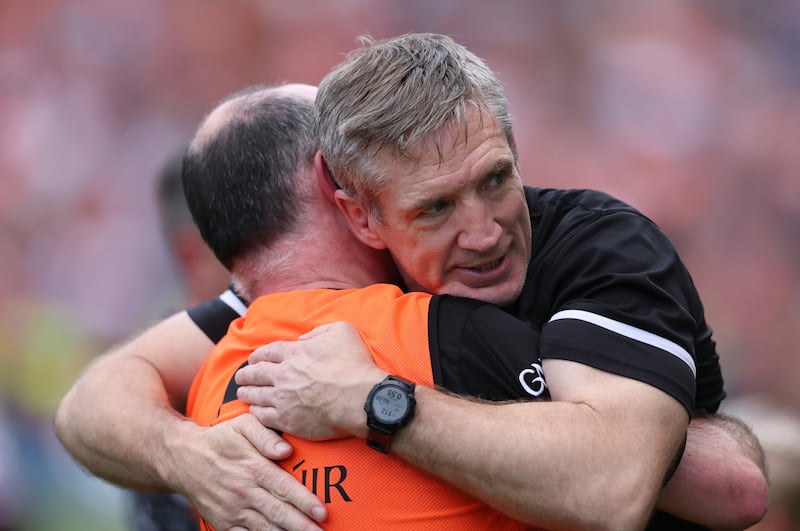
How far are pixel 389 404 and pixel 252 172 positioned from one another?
95cm

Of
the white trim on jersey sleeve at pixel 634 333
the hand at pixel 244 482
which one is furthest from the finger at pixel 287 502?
the white trim on jersey sleeve at pixel 634 333

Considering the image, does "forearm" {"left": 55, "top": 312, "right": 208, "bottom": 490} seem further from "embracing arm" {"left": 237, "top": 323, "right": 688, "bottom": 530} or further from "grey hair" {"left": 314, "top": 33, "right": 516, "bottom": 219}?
"grey hair" {"left": 314, "top": 33, "right": 516, "bottom": 219}

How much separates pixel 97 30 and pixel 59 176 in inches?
42.9

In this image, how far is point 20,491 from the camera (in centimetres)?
655

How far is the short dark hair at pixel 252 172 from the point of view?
2.86m

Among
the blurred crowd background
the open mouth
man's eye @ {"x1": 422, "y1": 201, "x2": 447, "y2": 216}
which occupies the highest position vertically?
man's eye @ {"x1": 422, "y1": 201, "x2": 447, "y2": 216}

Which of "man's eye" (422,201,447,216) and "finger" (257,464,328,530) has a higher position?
"man's eye" (422,201,447,216)

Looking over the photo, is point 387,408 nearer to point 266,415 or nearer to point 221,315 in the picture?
point 266,415

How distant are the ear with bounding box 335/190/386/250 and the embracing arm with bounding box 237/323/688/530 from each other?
1.61 feet

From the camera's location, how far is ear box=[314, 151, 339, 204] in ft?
9.20

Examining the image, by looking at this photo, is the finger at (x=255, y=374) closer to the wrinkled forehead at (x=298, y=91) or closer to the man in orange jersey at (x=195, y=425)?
the man in orange jersey at (x=195, y=425)

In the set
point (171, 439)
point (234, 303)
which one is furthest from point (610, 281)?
point (234, 303)

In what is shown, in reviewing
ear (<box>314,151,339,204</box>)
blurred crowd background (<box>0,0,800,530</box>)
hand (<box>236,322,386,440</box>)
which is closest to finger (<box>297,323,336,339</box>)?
hand (<box>236,322,386,440</box>)

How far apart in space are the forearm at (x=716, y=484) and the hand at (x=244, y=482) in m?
0.90
